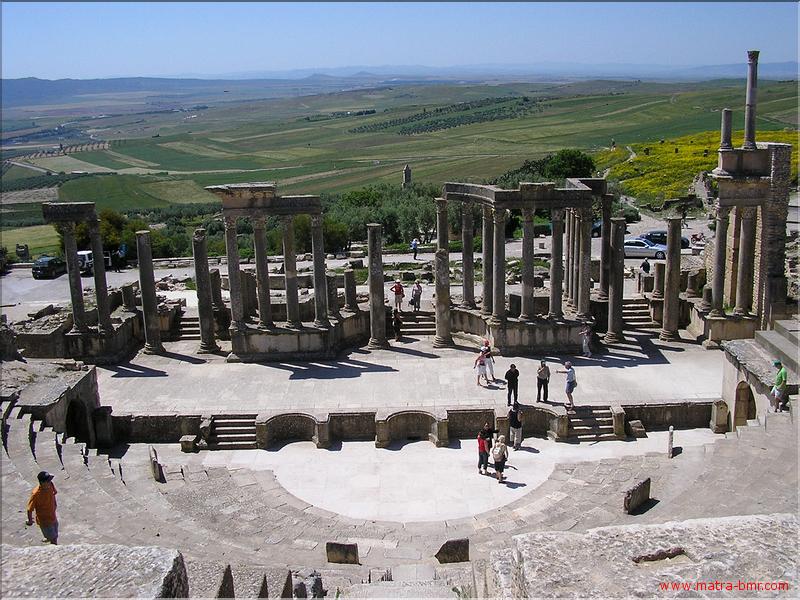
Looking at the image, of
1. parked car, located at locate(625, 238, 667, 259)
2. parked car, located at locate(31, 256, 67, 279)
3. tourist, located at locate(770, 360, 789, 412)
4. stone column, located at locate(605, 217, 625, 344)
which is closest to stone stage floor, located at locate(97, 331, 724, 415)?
stone column, located at locate(605, 217, 625, 344)

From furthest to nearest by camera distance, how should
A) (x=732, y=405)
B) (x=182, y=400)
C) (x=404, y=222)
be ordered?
(x=404, y=222)
(x=182, y=400)
(x=732, y=405)

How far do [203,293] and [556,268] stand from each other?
491 inches

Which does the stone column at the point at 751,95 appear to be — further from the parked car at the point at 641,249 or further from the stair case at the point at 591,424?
the parked car at the point at 641,249

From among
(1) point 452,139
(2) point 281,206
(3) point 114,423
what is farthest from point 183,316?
(1) point 452,139

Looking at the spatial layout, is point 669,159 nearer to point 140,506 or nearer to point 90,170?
point 140,506

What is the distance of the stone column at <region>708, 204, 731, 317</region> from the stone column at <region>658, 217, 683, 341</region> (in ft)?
4.19

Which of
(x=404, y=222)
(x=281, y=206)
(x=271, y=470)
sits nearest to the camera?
(x=271, y=470)

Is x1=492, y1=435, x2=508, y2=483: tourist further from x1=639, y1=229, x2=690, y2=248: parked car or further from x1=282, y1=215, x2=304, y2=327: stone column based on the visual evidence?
A: x1=639, y1=229, x2=690, y2=248: parked car

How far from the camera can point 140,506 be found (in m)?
17.1

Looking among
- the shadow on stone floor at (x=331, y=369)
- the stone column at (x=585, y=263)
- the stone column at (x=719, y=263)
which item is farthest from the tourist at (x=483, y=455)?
A: the stone column at (x=719, y=263)

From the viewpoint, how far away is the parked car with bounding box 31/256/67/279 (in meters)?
48.6

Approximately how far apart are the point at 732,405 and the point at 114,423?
57.2ft

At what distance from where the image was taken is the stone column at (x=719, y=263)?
28750 millimetres

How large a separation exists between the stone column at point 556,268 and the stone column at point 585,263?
73 cm
